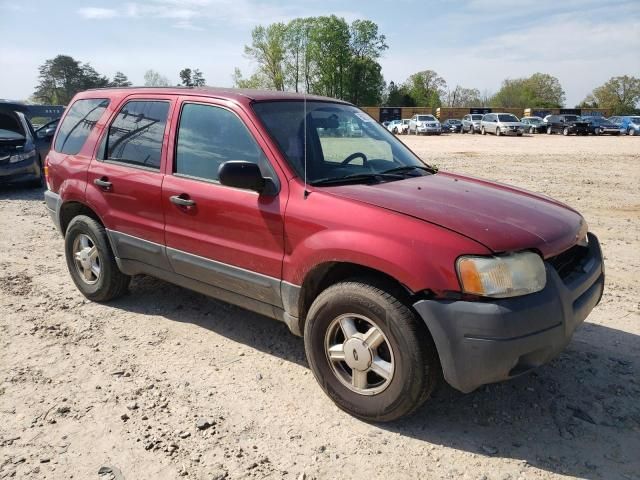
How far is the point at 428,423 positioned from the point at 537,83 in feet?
354

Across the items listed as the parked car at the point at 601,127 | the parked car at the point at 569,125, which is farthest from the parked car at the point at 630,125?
the parked car at the point at 569,125

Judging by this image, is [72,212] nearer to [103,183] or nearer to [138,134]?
[103,183]

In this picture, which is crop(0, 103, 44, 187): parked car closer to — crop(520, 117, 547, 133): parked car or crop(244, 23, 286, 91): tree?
crop(520, 117, 547, 133): parked car

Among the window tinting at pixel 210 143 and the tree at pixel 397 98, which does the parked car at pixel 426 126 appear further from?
the tree at pixel 397 98

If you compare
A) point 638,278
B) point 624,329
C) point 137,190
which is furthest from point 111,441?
point 638,278

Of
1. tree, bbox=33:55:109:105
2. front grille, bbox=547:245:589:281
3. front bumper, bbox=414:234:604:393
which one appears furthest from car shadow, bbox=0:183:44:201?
tree, bbox=33:55:109:105

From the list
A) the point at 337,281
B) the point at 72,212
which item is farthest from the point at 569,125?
the point at 337,281

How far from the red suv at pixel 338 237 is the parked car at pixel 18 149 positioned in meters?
7.42

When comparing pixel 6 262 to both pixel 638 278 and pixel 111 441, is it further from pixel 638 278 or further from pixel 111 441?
pixel 638 278

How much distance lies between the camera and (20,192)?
11.5 metres

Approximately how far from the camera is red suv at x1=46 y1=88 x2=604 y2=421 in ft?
8.79

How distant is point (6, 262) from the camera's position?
6.21m

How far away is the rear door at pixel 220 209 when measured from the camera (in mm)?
3395

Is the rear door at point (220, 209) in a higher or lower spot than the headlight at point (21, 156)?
higher
